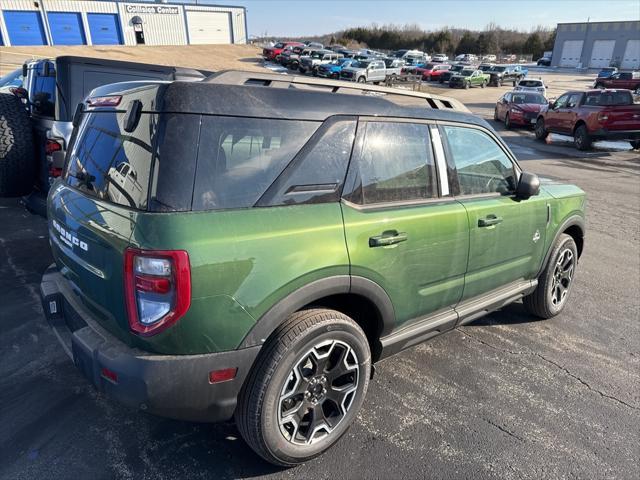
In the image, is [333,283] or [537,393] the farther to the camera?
[537,393]

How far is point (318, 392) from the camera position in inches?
95.7

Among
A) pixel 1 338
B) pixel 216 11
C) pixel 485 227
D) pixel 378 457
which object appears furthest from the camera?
pixel 216 11

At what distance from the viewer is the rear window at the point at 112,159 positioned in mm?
1985

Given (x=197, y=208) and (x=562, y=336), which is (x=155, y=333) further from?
(x=562, y=336)

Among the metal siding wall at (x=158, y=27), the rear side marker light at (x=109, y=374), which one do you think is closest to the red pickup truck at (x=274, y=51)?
the metal siding wall at (x=158, y=27)

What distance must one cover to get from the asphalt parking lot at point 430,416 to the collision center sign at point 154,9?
59.6m

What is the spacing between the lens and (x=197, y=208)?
6.37 ft

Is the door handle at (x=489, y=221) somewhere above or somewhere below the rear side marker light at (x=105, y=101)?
below

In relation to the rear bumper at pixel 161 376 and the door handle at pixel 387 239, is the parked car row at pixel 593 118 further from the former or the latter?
the rear bumper at pixel 161 376

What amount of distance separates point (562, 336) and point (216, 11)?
71.2m

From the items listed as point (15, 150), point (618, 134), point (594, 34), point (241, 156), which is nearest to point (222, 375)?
point (241, 156)

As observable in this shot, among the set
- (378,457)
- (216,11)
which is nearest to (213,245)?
(378,457)

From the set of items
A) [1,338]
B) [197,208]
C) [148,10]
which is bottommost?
[1,338]

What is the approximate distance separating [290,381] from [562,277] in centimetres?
309
